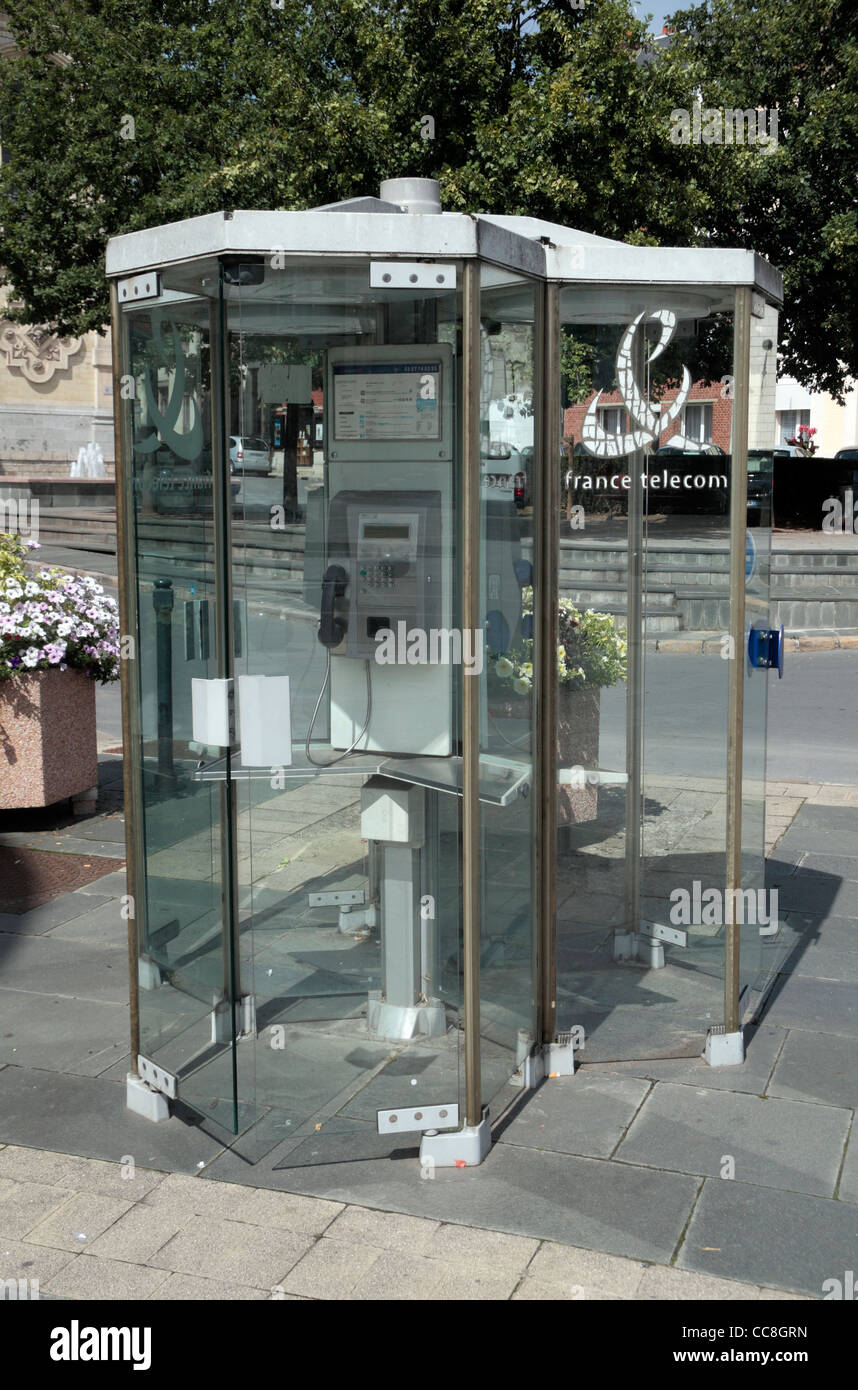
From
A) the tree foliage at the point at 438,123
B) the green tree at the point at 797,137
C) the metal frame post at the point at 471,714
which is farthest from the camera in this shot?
the green tree at the point at 797,137

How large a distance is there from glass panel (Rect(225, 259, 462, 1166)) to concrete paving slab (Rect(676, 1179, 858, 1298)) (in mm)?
860

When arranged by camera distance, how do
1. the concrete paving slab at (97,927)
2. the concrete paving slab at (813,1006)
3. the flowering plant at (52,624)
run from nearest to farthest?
the concrete paving slab at (813,1006), the concrete paving slab at (97,927), the flowering plant at (52,624)

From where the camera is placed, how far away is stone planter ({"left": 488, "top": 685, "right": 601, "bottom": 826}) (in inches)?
191

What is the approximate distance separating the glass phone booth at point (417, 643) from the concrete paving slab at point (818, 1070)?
0.70ft

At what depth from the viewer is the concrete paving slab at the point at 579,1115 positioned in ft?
13.7

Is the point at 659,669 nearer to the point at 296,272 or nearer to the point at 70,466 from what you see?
the point at 296,272

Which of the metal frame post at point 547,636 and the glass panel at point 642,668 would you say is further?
the glass panel at point 642,668

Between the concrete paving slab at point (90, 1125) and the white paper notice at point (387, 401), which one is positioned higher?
the white paper notice at point (387, 401)

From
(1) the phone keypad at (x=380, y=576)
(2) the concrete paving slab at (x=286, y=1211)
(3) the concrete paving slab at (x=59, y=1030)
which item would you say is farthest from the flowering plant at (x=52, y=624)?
(2) the concrete paving slab at (x=286, y=1211)

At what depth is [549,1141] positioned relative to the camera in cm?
420

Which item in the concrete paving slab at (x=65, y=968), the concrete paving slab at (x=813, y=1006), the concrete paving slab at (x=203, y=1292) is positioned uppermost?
the concrete paving slab at (x=65, y=968)

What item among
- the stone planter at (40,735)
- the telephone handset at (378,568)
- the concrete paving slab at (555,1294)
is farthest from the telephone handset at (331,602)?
the stone planter at (40,735)

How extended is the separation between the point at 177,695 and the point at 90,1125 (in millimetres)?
1376

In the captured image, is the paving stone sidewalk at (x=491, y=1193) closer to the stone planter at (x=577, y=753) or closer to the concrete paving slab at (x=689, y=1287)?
the concrete paving slab at (x=689, y=1287)
